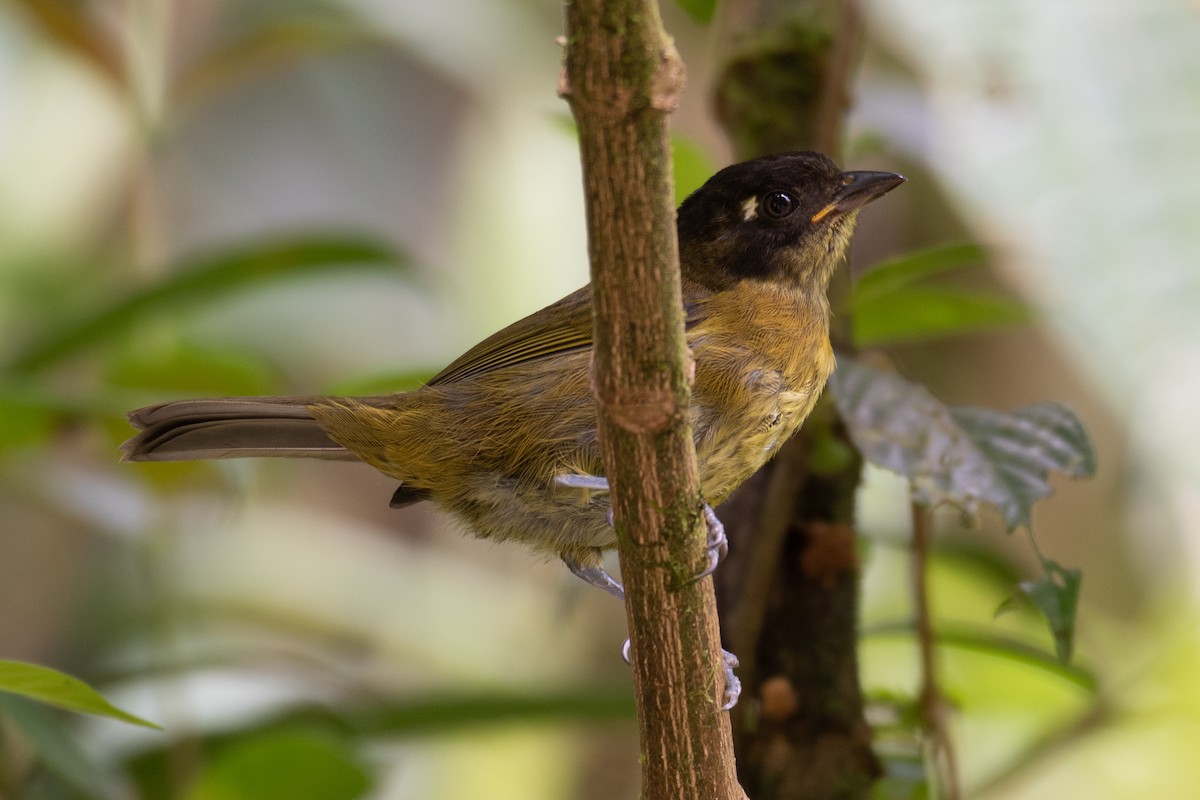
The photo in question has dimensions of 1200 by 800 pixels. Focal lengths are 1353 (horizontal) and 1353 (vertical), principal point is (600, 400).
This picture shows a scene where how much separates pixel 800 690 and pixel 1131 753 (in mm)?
1734

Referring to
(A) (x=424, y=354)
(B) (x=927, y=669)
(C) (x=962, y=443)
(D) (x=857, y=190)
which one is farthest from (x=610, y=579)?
(A) (x=424, y=354)

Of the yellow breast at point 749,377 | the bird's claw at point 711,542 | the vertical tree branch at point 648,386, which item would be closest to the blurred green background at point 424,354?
the yellow breast at point 749,377

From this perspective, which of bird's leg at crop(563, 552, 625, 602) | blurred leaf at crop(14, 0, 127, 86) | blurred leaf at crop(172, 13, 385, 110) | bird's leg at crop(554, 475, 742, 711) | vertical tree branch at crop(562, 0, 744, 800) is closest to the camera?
vertical tree branch at crop(562, 0, 744, 800)

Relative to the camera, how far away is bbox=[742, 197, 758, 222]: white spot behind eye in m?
2.73

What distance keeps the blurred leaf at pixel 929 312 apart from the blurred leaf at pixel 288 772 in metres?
1.26

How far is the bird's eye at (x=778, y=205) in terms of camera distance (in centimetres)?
272

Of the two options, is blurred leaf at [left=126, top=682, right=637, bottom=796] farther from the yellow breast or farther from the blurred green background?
the yellow breast

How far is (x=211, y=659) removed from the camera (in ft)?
9.53

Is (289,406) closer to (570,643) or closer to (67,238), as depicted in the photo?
(570,643)

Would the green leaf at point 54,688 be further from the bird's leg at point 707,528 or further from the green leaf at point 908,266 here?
the green leaf at point 908,266

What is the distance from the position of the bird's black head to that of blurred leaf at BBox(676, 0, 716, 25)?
0.33 m

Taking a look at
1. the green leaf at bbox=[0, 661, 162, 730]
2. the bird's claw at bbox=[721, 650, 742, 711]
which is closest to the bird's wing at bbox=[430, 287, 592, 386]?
the bird's claw at bbox=[721, 650, 742, 711]

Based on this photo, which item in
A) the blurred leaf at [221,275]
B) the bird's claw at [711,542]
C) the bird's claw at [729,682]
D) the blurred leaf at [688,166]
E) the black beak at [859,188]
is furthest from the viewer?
the blurred leaf at [221,275]

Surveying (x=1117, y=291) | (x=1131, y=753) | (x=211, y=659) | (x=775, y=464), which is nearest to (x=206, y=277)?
(x=211, y=659)
